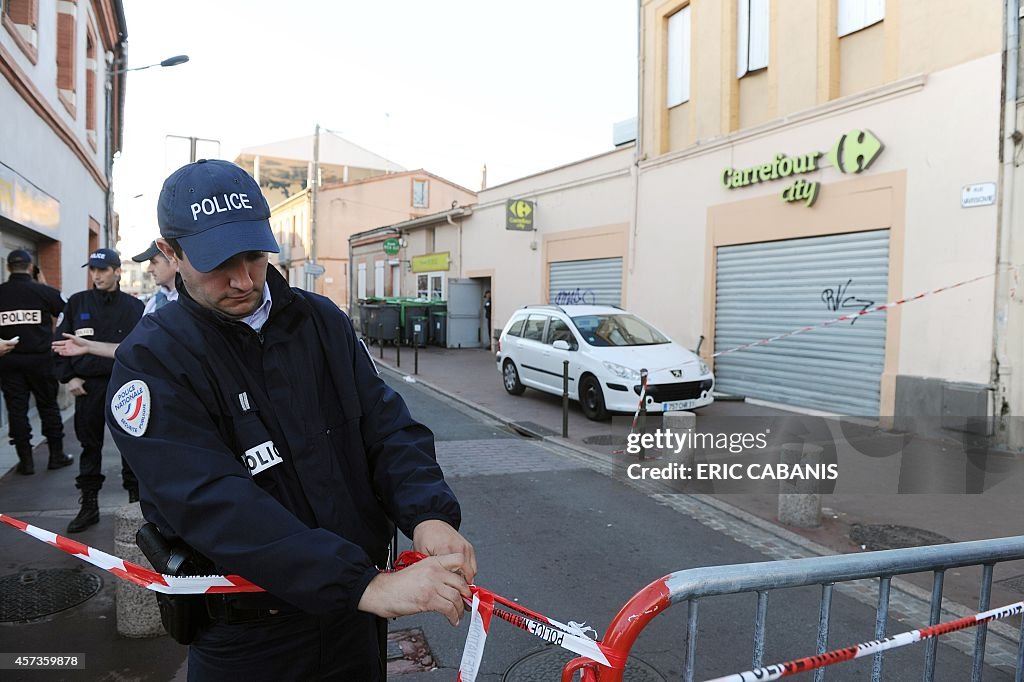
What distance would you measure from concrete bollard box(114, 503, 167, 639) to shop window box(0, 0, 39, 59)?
27.5 feet

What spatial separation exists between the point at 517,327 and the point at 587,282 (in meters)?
5.19

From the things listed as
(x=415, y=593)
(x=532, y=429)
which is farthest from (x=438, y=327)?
(x=415, y=593)

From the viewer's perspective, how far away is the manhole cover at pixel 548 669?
342 centimetres

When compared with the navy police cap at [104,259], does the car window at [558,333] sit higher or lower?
lower

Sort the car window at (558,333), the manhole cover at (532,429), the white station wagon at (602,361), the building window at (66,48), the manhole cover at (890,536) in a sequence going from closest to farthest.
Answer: the manhole cover at (890,536)
the manhole cover at (532,429)
the white station wagon at (602,361)
the car window at (558,333)
the building window at (66,48)

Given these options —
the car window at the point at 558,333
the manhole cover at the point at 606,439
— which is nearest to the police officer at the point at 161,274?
the manhole cover at the point at 606,439

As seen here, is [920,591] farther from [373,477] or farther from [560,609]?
[373,477]

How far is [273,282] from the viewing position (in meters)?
1.88

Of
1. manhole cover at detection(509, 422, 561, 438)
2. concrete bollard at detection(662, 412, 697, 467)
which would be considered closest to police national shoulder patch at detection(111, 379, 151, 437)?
concrete bollard at detection(662, 412, 697, 467)

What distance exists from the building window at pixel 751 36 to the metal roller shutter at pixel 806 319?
328cm

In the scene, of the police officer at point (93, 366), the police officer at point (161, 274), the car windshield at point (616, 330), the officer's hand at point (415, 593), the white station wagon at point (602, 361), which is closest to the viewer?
the officer's hand at point (415, 593)

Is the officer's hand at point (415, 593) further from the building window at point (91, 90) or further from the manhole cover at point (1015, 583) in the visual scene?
the building window at point (91, 90)

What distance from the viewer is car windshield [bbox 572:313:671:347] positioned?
36.8 feet

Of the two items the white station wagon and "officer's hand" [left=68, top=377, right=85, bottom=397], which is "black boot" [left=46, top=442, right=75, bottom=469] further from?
the white station wagon
